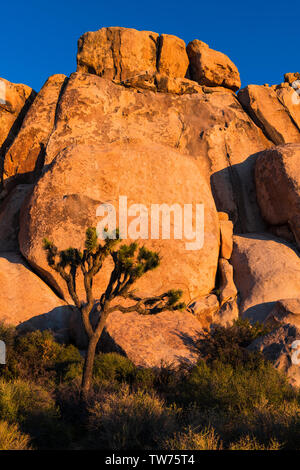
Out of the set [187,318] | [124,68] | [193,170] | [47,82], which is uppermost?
[124,68]

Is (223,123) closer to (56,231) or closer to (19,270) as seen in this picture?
(56,231)

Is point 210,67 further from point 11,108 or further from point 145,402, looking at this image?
point 145,402

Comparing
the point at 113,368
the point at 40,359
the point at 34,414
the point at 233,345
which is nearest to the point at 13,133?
the point at 40,359

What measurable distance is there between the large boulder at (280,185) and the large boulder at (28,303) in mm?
10555

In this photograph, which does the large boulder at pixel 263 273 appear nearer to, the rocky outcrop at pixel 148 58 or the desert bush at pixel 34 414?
the desert bush at pixel 34 414

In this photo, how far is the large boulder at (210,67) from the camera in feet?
80.5

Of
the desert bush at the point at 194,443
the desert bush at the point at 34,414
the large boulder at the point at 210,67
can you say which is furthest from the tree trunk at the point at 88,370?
the large boulder at the point at 210,67

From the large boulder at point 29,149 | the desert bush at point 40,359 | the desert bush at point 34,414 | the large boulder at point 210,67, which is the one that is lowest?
the desert bush at point 34,414

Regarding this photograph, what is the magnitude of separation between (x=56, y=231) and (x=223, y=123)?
1212cm

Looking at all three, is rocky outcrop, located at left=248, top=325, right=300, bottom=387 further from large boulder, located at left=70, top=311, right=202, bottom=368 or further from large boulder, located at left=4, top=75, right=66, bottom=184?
large boulder, located at left=4, top=75, right=66, bottom=184

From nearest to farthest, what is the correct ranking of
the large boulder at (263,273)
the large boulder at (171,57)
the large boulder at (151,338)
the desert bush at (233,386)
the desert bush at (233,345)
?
1. the desert bush at (233,386)
2. the desert bush at (233,345)
3. the large boulder at (151,338)
4. the large boulder at (263,273)
5. the large boulder at (171,57)

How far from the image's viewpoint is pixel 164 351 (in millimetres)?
10578

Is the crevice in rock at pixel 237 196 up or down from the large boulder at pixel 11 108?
down
